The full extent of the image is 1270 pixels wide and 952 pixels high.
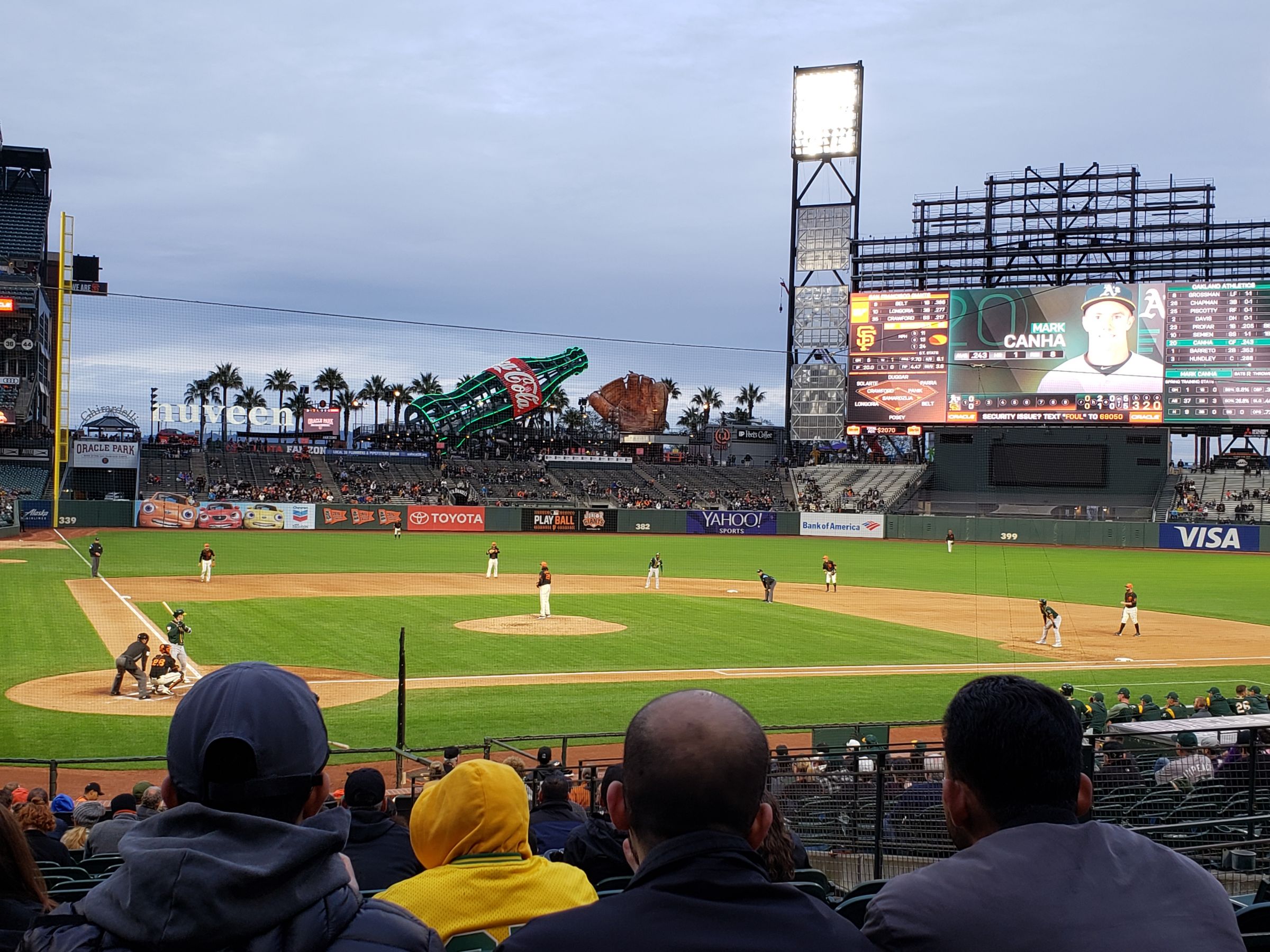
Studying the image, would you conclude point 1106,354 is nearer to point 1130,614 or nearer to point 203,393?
point 1130,614

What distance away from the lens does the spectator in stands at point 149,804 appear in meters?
7.86

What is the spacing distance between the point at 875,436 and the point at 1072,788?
83.0 meters

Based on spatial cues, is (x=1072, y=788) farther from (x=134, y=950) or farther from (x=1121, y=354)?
(x=1121, y=354)

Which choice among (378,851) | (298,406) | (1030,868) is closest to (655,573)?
(378,851)

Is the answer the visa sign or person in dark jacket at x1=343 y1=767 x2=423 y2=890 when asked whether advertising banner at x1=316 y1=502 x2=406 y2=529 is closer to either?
the visa sign

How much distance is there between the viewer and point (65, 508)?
185 feet

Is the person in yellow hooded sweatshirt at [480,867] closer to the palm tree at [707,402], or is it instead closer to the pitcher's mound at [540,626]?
the pitcher's mound at [540,626]

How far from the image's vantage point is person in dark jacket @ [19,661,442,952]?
2.08m

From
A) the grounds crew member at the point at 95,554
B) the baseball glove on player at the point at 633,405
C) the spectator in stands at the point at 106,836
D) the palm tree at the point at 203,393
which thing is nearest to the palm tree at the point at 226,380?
the palm tree at the point at 203,393

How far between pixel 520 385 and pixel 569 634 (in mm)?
58603

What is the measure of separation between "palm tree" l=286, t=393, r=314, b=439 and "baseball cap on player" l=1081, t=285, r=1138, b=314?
181ft

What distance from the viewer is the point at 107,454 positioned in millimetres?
58500

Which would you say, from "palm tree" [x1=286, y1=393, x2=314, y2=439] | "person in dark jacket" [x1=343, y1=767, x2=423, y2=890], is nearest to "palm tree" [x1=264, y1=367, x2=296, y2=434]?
"palm tree" [x1=286, y1=393, x2=314, y2=439]

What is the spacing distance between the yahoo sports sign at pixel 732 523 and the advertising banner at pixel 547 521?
7.76 m
